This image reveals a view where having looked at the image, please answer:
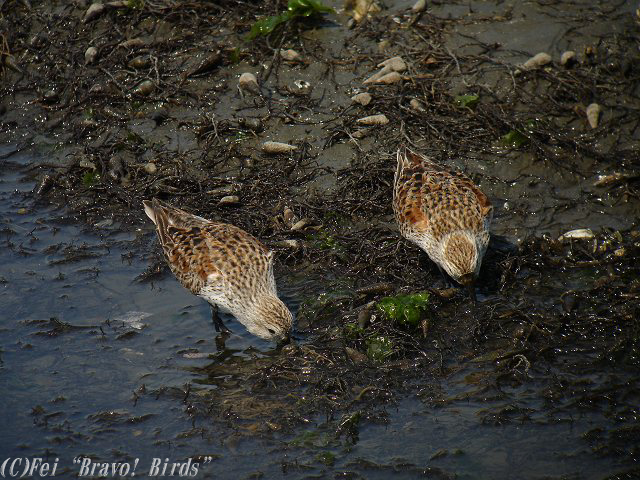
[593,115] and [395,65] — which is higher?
[395,65]

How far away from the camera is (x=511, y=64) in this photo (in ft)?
36.8

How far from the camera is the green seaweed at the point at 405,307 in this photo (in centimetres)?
835

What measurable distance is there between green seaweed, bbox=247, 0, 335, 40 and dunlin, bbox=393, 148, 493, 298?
148 inches

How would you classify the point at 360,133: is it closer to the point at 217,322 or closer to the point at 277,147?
the point at 277,147

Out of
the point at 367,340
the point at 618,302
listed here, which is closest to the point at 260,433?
the point at 367,340

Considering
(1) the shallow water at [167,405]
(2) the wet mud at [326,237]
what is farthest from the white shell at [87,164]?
(1) the shallow water at [167,405]

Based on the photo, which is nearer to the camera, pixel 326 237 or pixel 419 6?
pixel 326 237

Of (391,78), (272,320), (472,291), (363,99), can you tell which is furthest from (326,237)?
(391,78)

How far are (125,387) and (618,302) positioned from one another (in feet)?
15.9

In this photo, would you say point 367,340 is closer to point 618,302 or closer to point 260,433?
point 260,433

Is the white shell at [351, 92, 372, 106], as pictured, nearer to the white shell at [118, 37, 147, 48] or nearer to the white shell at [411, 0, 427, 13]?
the white shell at [411, 0, 427, 13]

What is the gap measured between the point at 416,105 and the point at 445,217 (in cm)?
280

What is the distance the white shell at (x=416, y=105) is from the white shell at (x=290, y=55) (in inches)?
72.9

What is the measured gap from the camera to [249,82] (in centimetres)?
1165
